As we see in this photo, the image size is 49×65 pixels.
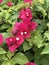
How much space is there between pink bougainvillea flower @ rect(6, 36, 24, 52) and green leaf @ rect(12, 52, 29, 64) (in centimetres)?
6

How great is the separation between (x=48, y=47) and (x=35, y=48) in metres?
0.12

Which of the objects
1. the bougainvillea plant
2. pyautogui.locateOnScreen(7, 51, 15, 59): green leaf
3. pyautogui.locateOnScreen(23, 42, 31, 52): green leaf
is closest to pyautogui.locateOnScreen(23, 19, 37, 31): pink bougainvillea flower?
the bougainvillea plant

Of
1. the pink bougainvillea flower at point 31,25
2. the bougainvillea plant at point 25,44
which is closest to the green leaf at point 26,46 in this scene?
the bougainvillea plant at point 25,44

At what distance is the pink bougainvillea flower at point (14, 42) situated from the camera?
1791 millimetres

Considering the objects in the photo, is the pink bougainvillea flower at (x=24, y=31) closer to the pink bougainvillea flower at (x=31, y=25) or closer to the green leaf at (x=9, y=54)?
the pink bougainvillea flower at (x=31, y=25)

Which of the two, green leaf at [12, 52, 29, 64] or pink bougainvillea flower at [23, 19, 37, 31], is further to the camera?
pink bougainvillea flower at [23, 19, 37, 31]

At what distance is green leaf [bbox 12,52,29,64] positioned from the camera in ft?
5.80

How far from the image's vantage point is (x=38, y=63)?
189 cm

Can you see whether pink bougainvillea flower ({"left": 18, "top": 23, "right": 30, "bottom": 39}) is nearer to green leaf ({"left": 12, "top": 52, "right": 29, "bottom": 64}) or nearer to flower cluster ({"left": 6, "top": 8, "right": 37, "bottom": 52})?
flower cluster ({"left": 6, "top": 8, "right": 37, "bottom": 52})

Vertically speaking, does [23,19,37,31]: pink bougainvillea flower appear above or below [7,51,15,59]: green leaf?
above

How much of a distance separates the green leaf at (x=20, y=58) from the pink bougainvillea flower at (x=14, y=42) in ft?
0.20

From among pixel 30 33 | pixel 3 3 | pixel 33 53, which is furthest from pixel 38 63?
pixel 3 3

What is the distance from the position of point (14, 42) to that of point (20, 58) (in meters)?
0.12

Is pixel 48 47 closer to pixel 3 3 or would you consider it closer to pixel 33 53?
pixel 33 53
